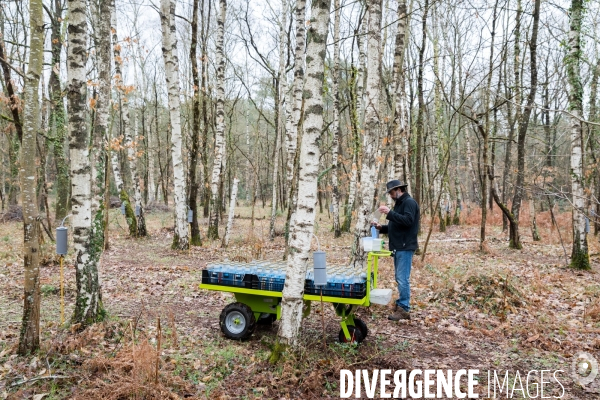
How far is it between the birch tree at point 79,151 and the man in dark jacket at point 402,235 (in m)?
4.13

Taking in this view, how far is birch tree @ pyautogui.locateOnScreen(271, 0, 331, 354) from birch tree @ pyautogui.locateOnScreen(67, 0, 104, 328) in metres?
2.69

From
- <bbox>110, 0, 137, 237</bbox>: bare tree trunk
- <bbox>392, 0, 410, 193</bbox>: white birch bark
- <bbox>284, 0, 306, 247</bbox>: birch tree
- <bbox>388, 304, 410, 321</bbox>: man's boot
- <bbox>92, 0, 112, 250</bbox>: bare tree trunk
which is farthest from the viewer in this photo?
<bbox>110, 0, 137, 237</bbox>: bare tree trunk

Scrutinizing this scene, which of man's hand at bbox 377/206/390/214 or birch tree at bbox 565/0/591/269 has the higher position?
birch tree at bbox 565/0/591/269

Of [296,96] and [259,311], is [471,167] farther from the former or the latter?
[259,311]

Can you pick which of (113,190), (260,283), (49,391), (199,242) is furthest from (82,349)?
(113,190)

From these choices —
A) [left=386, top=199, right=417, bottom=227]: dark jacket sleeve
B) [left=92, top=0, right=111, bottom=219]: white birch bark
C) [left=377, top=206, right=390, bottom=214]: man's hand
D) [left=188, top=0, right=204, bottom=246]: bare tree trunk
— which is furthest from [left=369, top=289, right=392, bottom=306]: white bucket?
[left=188, top=0, right=204, bottom=246]: bare tree trunk

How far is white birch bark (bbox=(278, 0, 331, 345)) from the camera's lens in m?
4.41

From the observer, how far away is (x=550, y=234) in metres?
15.7

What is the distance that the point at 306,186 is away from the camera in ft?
14.5

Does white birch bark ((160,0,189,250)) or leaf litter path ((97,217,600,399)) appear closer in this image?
leaf litter path ((97,217,600,399))

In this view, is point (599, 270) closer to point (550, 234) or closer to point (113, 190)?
point (550, 234)

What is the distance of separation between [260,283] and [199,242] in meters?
8.67

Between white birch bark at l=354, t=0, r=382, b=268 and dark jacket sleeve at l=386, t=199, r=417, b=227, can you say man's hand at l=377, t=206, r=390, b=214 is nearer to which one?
dark jacket sleeve at l=386, t=199, r=417, b=227

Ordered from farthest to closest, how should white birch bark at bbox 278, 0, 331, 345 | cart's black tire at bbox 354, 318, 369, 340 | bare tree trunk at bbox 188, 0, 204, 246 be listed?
bare tree trunk at bbox 188, 0, 204, 246 < cart's black tire at bbox 354, 318, 369, 340 < white birch bark at bbox 278, 0, 331, 345
